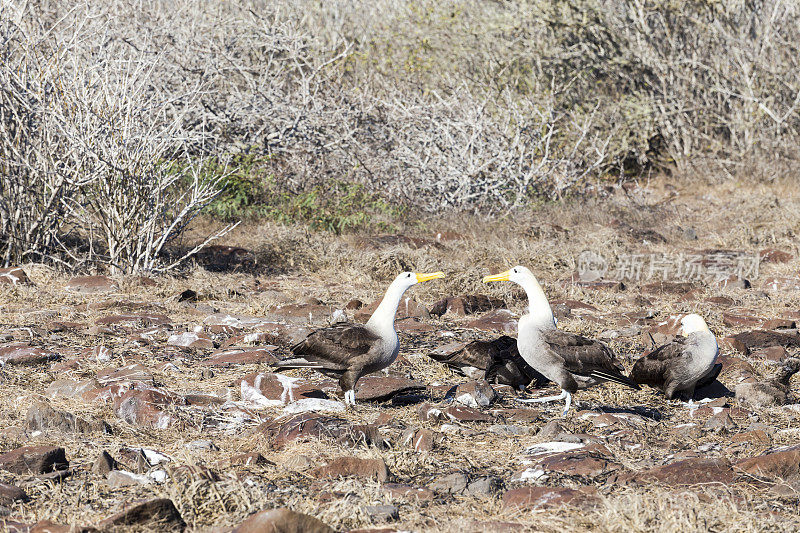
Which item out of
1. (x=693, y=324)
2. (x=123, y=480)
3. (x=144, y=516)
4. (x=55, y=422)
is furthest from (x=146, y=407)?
(x=693, y=324)

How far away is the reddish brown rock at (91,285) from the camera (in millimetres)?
8781

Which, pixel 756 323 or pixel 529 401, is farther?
pixel 756 323

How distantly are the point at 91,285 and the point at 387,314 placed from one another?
4337mm

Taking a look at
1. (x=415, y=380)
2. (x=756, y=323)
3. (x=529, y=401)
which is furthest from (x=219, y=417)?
(x=756, y=323)

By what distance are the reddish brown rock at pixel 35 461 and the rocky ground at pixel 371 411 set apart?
0.04ft

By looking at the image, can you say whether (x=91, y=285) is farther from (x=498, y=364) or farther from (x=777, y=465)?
(x=777, y=465)

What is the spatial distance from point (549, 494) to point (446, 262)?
6319 millimetres

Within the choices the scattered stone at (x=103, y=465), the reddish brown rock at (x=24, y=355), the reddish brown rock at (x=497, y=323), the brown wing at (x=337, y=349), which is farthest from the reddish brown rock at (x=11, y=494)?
the reddish brown rock at (x=497, y=323)

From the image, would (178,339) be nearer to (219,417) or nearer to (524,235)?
(219,417)

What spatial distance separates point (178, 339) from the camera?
23.4 ft

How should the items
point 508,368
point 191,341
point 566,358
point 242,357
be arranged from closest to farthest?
point 566,358
point 508,368
point 242,357
point 191,341

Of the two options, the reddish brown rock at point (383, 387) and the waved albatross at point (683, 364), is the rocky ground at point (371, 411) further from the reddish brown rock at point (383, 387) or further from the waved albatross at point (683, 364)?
the waved albatross at point (683, 364)

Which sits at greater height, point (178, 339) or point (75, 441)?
point (75, 441)

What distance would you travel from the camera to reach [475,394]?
18.6ft
